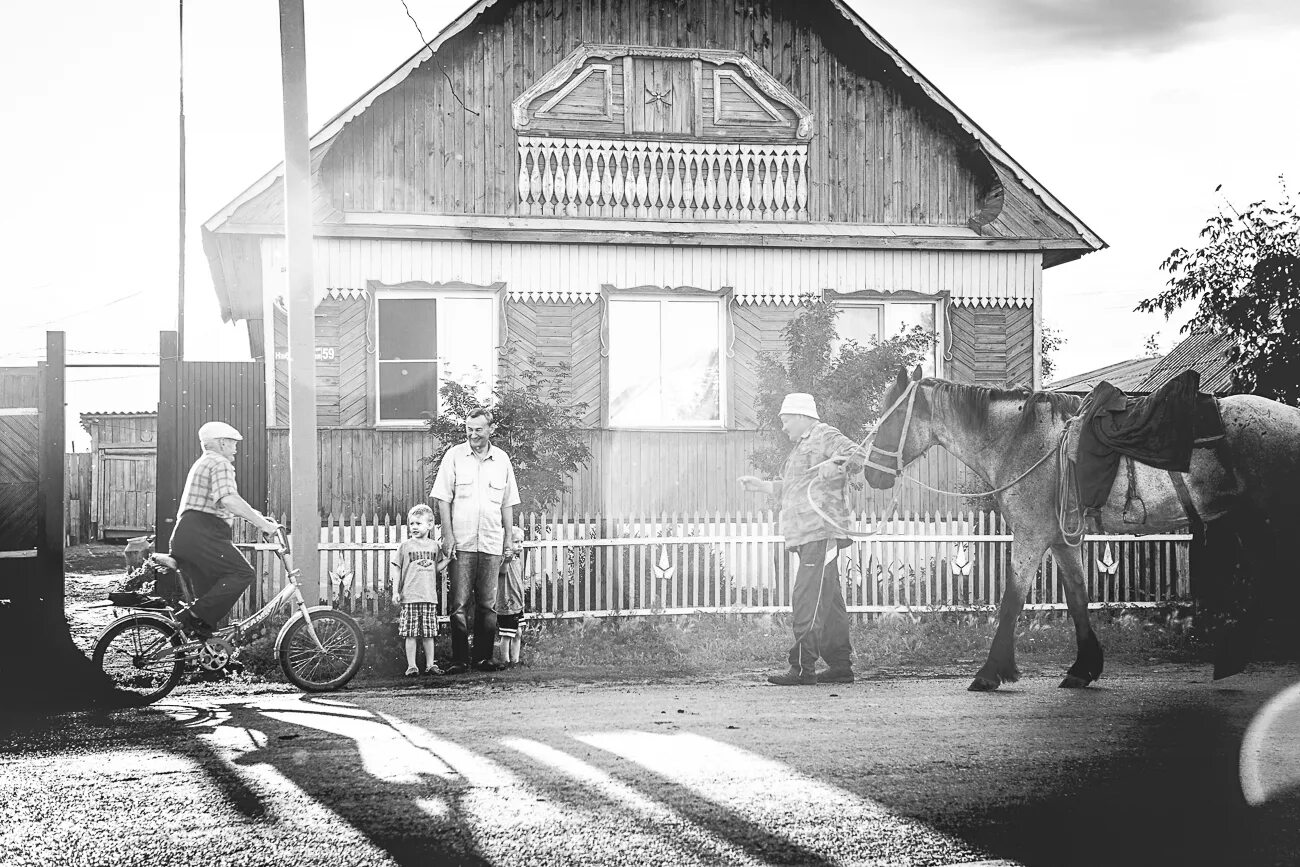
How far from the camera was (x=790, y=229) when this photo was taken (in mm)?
15836

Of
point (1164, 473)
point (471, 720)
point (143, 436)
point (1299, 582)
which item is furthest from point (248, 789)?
point (143, 436)

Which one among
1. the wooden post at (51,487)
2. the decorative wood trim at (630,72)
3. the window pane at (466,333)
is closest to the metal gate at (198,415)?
the window pane at (466,333)

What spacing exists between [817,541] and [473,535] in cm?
261

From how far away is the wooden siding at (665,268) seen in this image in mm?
14961

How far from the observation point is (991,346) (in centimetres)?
1620

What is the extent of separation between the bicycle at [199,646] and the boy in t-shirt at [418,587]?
58 centimetres

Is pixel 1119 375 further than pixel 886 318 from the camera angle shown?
Yes

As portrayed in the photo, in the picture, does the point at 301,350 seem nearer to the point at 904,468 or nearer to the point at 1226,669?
the point at 904,468

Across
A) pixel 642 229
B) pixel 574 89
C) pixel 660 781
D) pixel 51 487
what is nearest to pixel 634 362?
pixel 642 229

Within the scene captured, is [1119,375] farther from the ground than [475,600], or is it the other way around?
[1119,375]

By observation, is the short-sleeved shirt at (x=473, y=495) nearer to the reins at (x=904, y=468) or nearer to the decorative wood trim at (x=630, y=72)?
the reins at (x=904, y=468)

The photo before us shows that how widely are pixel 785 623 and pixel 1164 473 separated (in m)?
4.26

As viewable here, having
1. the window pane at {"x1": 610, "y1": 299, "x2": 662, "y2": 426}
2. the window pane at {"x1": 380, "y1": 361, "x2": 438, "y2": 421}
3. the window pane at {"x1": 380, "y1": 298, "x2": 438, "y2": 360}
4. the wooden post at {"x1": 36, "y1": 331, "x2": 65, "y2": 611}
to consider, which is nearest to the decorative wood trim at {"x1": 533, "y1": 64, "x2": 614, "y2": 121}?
the window pane at {"x1": 610, "y1": 299, "x2": 662, "y2": 426}

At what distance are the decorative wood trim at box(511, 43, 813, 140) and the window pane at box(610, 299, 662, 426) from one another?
7.68ft
